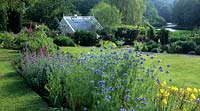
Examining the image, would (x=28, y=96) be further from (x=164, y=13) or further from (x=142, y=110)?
(x=164, y=13)

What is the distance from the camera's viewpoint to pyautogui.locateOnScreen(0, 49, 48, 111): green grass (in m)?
6.14

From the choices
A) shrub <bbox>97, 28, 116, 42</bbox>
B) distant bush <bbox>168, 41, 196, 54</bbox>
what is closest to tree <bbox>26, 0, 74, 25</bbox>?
shrub <bbox>97, 28, 116, 42</bbox>

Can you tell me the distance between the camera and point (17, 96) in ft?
22.7

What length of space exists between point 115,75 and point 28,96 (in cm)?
253

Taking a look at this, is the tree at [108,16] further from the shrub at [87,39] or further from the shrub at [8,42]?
the shrub at [8,42]

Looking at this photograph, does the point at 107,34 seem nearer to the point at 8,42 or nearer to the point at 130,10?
the point at 8,42

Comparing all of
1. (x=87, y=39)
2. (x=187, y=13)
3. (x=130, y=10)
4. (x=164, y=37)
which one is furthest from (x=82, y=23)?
(x=187, y=13)

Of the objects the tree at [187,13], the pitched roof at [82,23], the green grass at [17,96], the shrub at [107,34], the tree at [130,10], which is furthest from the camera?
the tree at [187,13]

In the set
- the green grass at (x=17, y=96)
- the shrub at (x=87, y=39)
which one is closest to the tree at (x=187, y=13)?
the shrub at (x=87, y=39)

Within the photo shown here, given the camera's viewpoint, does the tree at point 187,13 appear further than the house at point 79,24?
Yes

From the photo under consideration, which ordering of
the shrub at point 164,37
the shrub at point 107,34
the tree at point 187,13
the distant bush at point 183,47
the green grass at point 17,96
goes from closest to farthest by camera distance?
the green grass at point 17,96 → the distant bush at point 183,47 → the shrub at point 164,37 → the shrub at point 107,34 → the tree at point 187,13

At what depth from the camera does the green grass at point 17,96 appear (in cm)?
614

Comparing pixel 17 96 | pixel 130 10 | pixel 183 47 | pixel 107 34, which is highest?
pixel 130 10

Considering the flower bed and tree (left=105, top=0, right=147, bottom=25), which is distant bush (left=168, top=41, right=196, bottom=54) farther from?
tree (left=105, top=0, right=147, bottom=25)
